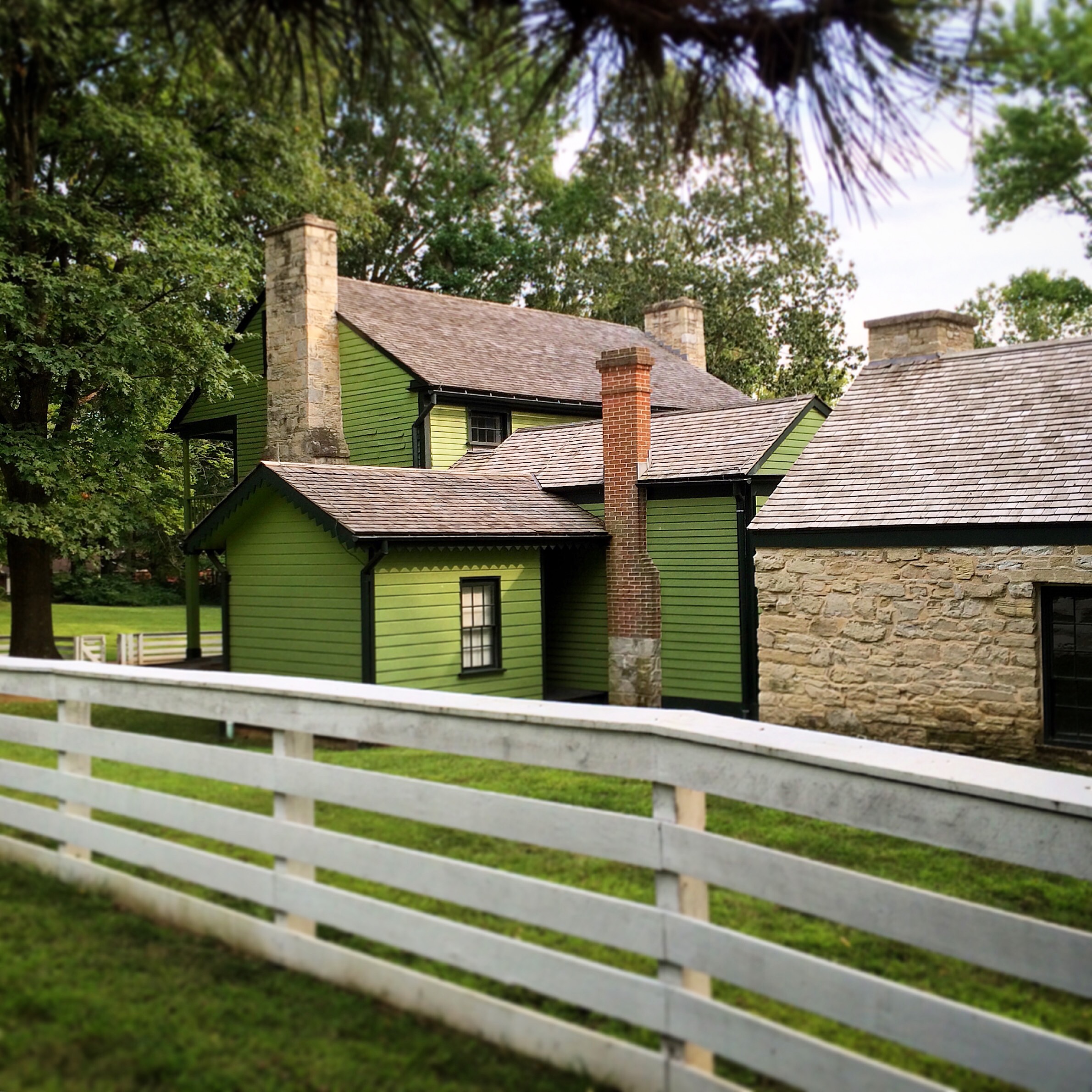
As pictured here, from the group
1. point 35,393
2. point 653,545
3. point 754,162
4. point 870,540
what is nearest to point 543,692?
point 653,545

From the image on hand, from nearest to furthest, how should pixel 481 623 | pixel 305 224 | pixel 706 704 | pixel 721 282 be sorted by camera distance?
1. pixel 481 623
2. pixel 706 704
3. pixel 305 224
4. pixel 721 282

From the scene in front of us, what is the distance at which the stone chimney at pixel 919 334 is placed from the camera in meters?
15.6

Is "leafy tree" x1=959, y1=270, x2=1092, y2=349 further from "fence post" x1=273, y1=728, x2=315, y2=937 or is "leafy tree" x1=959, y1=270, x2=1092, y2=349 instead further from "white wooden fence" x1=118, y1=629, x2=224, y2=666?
"fence post" x1=273, y1=728, x2=315, y2=937

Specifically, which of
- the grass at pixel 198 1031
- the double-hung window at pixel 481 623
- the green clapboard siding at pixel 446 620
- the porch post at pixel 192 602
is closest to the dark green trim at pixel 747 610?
the green clapboard siding at pixel 446 620

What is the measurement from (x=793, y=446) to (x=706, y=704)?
405 centimetres

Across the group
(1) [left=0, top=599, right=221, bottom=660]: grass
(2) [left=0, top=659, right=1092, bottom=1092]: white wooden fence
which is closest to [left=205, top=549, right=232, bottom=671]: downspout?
(1) [left=0, top=599, right=221, bottom=660]: grass

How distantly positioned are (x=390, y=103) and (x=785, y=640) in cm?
1079

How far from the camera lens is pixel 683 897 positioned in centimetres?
326

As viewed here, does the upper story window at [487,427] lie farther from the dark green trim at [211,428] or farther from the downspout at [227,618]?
the downspout at [227,618]

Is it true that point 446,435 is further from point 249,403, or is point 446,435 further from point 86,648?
point 86,648

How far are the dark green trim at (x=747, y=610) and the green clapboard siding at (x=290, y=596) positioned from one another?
5.45 meters

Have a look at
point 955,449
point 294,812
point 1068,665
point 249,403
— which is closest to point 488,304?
point 249,403

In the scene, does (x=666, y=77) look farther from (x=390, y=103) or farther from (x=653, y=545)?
(x=653, y=545)

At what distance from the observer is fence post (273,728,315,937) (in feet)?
13.8
